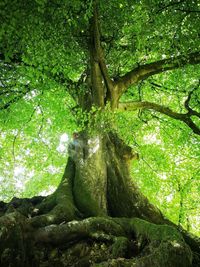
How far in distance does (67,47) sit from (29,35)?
2.17 metres

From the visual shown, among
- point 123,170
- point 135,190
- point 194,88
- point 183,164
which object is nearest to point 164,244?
point 135,190

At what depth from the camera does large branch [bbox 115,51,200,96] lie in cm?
1070

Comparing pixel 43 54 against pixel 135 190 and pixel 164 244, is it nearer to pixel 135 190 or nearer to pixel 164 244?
pixel 135 190

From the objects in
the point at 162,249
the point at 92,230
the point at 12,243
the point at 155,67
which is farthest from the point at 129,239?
the point at 155,67

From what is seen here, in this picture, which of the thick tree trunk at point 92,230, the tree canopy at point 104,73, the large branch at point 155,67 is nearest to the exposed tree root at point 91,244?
the thick tree trunk at point 92,230

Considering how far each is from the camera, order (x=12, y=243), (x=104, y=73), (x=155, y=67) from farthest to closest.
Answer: (x=155, y=67), (x=104, y=73), (x=12, y=243)

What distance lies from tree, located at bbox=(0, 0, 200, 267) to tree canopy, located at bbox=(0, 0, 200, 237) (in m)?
0.05

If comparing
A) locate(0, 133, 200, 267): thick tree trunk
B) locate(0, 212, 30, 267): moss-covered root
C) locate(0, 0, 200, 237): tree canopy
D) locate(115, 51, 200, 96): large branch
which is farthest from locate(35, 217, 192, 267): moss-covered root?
locate(115, 51, 200, 96): large branch

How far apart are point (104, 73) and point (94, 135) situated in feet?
6.56

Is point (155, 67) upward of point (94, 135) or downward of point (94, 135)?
upward

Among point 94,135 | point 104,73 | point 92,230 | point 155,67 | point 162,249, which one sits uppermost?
point 155,67

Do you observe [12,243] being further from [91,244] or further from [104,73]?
[104,73]

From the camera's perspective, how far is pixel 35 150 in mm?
18797

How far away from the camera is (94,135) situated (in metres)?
9.72
